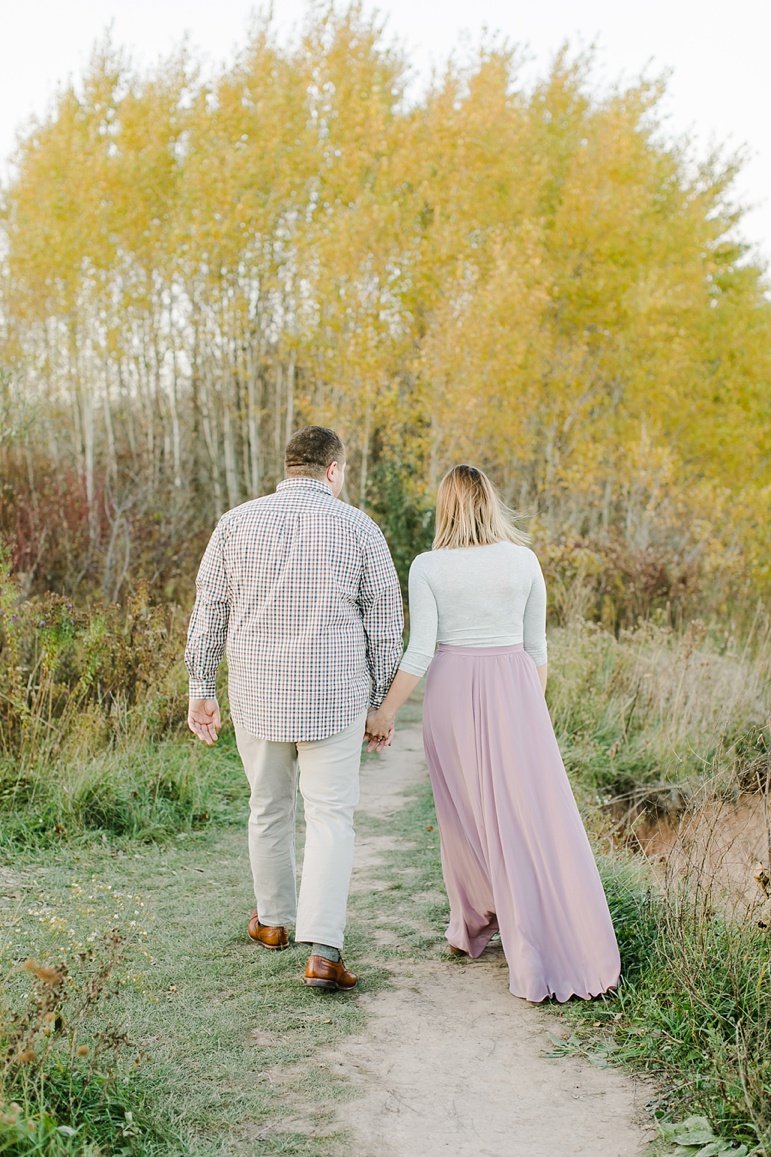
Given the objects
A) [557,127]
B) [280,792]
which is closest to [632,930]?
[280,792]

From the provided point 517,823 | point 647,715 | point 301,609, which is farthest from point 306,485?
point 647,715

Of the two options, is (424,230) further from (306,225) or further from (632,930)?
(632,930)

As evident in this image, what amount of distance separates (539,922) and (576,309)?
44.2 feet

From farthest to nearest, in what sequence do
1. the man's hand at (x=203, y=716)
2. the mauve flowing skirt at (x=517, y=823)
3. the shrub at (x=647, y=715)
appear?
the shrub at (x=647, y=715) → the man's hand at (x=203, y=716) → the mauve flowing skirt at (x=517, y=823)

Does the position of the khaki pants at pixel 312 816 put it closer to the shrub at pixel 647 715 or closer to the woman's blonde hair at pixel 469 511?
the woman's blonde hair at pixel 469 511

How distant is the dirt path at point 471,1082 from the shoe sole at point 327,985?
0.07 meters

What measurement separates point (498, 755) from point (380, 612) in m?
0.61

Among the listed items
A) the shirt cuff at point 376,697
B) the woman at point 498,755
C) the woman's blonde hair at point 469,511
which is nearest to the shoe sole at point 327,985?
the woman at point 498,755

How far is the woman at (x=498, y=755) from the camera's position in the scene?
3.19 m

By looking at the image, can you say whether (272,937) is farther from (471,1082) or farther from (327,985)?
(471,1082)

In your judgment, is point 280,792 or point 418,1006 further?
point 280,792

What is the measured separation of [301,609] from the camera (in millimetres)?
3283

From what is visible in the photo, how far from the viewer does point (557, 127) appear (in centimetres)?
1617

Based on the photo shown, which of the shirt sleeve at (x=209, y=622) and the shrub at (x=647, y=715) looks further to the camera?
the shrub at (x=647, y=715)
